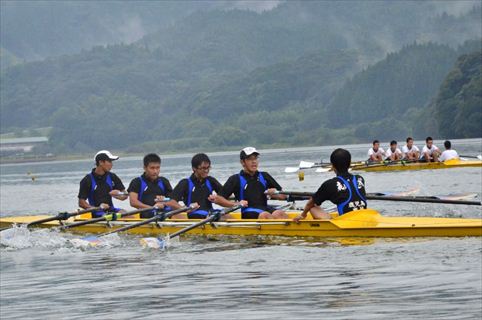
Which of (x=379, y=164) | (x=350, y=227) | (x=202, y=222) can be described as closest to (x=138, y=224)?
(x=202, y=222)

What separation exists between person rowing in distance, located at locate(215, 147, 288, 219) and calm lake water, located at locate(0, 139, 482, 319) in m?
0.75

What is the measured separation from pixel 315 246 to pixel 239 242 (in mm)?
2212

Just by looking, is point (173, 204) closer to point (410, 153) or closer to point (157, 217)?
point (157, 217)

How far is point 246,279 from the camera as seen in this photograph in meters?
17.0

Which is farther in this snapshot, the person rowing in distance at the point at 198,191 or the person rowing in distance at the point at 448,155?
the person rowing in distance at the point at 448,155

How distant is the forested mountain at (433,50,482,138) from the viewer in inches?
5615

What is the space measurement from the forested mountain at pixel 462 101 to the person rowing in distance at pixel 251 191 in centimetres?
12406

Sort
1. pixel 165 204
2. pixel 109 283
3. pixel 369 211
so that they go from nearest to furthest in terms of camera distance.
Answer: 1. pixel 109 283
2. pixel 369 211
3. pixel 165 204

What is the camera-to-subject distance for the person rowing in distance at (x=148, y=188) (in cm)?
2414

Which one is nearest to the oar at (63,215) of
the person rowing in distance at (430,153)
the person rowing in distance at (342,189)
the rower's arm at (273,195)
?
the rower's arm at (273,195)

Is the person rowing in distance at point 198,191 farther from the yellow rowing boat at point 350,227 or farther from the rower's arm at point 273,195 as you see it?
the rower's arm at point 273,195

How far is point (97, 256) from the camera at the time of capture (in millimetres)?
21938

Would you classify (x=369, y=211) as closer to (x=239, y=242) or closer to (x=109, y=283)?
(x=239, y=242)

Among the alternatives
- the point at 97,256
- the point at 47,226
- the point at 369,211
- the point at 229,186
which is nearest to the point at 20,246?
the point at 47,226
